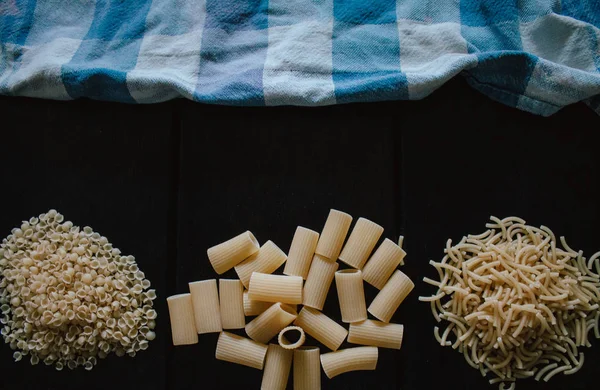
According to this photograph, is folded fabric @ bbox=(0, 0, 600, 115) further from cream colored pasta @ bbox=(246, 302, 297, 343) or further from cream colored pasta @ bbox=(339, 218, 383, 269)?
cream colored pasta @ bbox=(246, 302, 297, 343)

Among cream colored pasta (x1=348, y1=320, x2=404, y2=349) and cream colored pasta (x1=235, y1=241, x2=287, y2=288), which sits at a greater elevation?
cream colored pasta (x1=235, y1=241, x2=287, y2=288)

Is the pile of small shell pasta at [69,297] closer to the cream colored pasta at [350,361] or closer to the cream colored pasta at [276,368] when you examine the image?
the cream colored pasta at [276,368]

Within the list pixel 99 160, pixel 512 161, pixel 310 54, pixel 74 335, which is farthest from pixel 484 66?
pixel 74 335

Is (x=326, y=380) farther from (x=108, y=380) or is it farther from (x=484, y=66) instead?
(x=484, y=66)

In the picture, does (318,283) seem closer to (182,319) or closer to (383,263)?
(383,263)

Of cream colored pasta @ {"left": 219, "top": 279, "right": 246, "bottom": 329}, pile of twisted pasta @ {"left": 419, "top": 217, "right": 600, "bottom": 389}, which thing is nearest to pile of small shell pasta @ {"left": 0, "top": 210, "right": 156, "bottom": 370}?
cream colored pasta @ {"left": 219, "top": 279, "right": 246, "bottom": 329}

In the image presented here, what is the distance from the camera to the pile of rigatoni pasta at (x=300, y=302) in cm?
111

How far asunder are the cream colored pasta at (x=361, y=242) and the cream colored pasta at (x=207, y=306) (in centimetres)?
23

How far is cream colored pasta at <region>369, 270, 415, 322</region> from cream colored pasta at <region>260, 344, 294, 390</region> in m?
0.16

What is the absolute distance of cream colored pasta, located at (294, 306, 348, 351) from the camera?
44.1 inches

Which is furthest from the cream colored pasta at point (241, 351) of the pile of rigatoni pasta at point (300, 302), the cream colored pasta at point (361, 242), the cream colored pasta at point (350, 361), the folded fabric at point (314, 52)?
the folded fabric at point (314, 52)

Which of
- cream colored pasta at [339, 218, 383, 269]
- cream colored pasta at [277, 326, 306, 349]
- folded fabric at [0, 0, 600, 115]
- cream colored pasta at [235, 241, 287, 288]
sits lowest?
cream colored pasta at [277, 326, 306, 349]

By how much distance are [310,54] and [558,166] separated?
1.52 ft

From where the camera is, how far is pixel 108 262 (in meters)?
1.17
